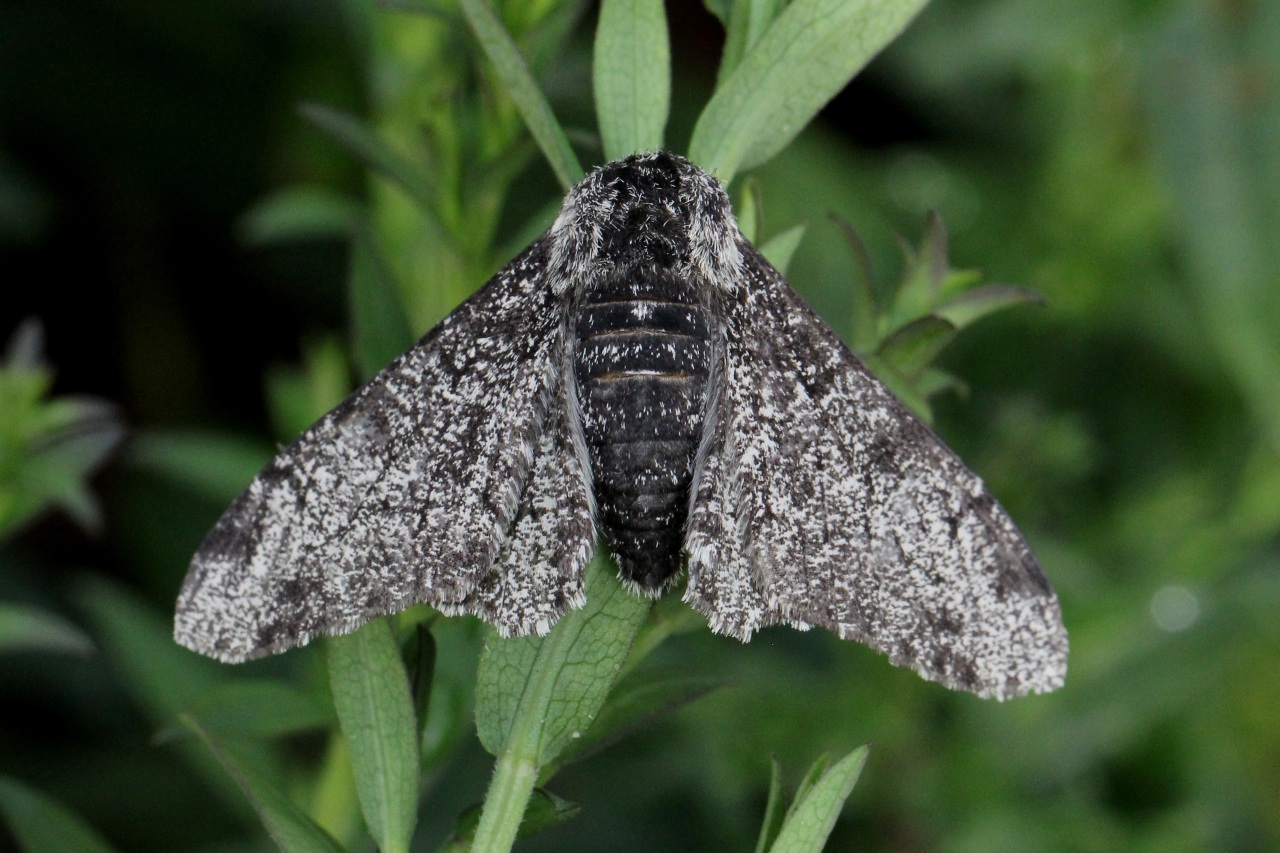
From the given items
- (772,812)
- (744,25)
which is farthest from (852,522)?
(744,25)

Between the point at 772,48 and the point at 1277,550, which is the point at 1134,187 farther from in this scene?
the point at 772,48

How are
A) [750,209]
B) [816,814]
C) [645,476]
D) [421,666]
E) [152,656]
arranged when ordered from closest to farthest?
[816,814] < [421,666] < [750,209] < [645,476] < [152,656]

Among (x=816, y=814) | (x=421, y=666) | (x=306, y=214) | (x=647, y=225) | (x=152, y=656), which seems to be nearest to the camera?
(x=816, y=814)

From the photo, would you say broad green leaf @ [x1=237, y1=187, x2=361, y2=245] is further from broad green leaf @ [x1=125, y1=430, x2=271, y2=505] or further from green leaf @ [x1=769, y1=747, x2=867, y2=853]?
green leaf @ [x1=769, y1=747, x2=867, y2=853]

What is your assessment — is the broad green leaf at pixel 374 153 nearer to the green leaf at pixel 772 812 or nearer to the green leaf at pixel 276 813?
the green leaf at pixel 276 813

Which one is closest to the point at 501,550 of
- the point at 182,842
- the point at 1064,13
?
the point at 182,842

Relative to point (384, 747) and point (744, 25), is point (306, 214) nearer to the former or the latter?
point (744, 25)

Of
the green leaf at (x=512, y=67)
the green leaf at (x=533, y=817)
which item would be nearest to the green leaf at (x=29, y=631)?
the green leaf at (x=533, y=817)
